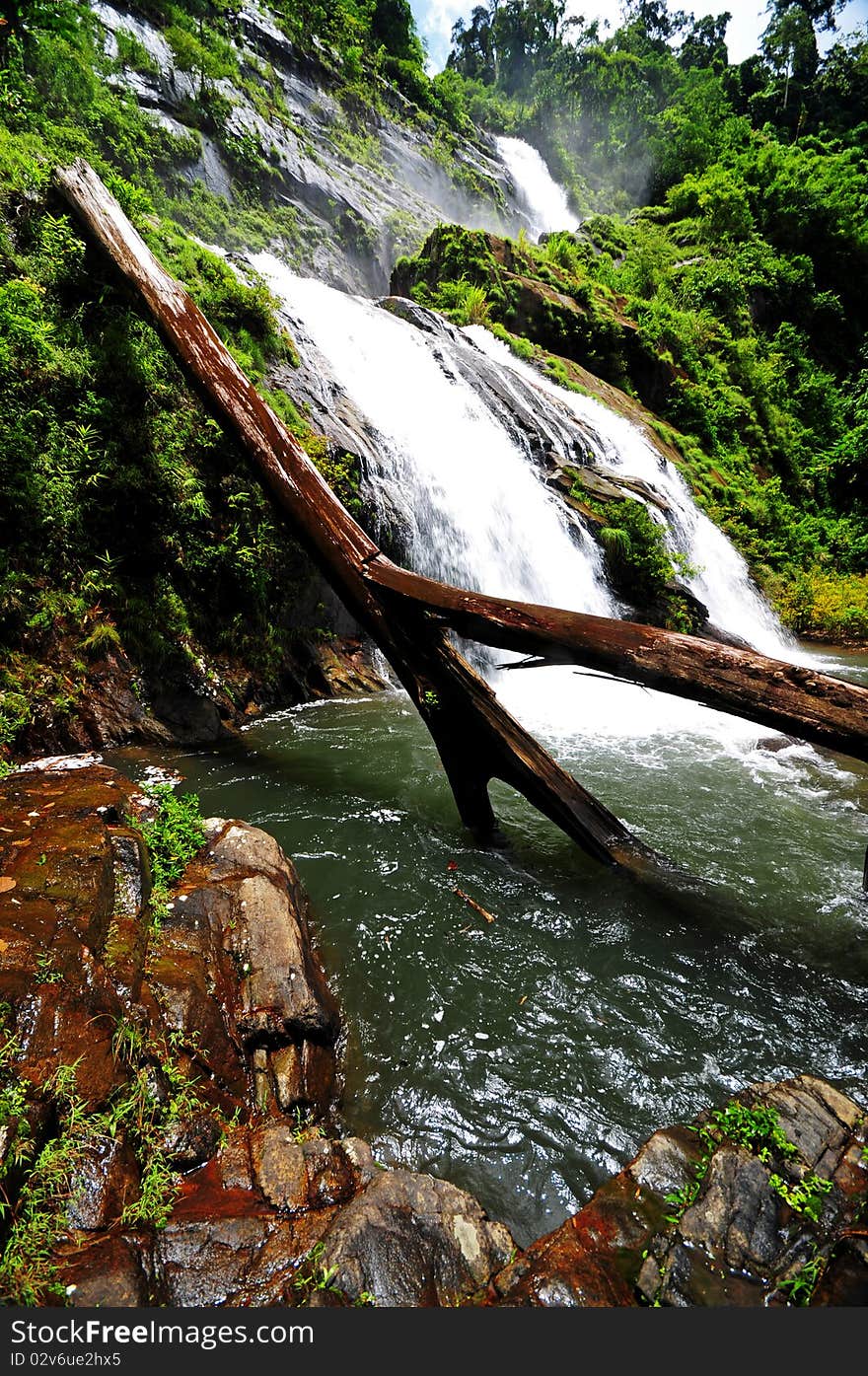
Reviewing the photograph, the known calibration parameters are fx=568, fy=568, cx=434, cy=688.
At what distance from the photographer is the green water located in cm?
228

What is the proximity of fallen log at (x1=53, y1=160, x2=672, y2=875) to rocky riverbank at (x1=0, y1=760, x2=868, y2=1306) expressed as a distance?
2030mm

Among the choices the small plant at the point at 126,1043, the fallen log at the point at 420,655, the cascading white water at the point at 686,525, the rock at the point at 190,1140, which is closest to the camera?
the rock at the point at 190,1140

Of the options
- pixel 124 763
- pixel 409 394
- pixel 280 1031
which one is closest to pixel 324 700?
pixel 124 763

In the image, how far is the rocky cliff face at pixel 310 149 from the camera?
17.4m

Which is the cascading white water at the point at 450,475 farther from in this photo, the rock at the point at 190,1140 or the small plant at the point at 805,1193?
the small plant at the point at 805,1193

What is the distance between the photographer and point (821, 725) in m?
2.71

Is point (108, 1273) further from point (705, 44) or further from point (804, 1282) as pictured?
point (705, 44)

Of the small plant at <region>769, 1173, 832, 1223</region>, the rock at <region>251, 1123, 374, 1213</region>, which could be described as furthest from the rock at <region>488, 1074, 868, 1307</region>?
the rock at <region>251, 1123, 374, 1213</region>

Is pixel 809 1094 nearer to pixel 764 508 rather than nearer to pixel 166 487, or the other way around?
→ pixel 166 487

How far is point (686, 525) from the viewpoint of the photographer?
1272cm

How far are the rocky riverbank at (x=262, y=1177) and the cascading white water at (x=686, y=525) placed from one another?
10.8 meters

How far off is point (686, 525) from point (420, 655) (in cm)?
1077

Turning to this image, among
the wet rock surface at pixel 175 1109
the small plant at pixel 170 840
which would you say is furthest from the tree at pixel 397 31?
the wet rock surface at pixel 175 1109

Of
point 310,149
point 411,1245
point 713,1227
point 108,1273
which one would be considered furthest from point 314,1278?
point 310,149
